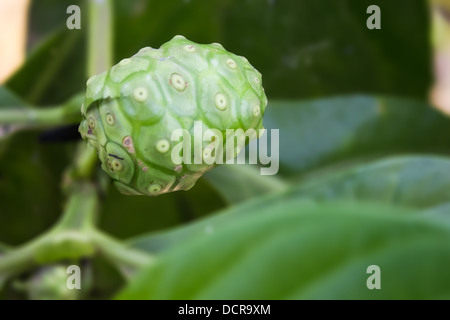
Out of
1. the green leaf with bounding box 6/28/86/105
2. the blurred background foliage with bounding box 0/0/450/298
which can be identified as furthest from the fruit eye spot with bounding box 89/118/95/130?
the green leaf with bounding box 6/28/86/105

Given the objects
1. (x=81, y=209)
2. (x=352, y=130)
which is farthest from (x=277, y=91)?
(x=81, y=209)

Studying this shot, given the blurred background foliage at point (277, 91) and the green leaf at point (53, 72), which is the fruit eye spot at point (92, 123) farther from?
the green leaf at point (53, 72)

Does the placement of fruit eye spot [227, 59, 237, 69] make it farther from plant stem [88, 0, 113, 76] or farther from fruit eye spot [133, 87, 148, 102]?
plant stem [88, 0, 113, 76]

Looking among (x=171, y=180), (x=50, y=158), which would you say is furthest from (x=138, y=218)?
(x=171, y=180)

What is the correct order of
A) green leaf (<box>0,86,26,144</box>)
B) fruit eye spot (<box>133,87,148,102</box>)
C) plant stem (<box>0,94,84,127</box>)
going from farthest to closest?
green leaf (<box>0,86,26,144</box>) < plant stem (<box>0,94,84,127</box>) < fruit eye spot (<box>133,87,148,102</box>)

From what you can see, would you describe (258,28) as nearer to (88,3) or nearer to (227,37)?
(227,37)

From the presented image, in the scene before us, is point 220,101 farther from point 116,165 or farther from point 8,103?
point 8,103

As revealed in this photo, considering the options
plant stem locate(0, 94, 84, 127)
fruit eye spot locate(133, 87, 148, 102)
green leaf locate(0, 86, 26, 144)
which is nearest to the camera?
fruit eye spot locate(133, 87, 148, 102)
